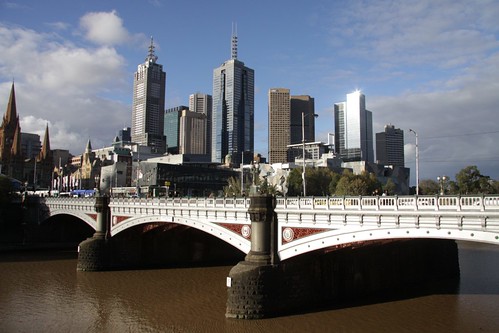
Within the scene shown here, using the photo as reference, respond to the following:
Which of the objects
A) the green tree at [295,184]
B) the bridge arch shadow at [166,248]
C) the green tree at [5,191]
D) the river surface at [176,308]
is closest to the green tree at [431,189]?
the river surface at [176,308]

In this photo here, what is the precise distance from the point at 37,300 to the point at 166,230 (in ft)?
55.9

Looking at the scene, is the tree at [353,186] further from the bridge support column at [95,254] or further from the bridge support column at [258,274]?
the bridge support column at [258,274]

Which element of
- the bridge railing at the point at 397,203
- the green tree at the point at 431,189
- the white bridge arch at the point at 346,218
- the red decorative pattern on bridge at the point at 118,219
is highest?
the green tree at the point at 431,189

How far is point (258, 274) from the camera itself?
90.1ft

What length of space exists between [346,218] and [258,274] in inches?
262

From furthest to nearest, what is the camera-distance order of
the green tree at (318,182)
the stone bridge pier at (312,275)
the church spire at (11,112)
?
the church spire at (11,112), the green tree at (318,182), the stone bridge pier at (312,275)

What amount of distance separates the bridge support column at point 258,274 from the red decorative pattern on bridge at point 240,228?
2.36 meters

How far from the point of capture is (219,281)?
4053 cm

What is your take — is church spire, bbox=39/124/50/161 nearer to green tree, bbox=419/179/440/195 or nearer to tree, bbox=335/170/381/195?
tree, bbox=335/170/381/195

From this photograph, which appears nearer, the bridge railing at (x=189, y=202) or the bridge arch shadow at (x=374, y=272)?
the bridge arch shadow at (x=374, y=272)

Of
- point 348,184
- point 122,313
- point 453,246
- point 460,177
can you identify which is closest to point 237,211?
point 122,313

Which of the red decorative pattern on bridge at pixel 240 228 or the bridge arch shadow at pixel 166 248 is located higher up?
the red decorative pattern on bridge at pixel 240 228

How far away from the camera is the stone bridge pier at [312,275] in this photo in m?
27.3

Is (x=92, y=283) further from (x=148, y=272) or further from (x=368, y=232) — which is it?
(x=368, y=232)
